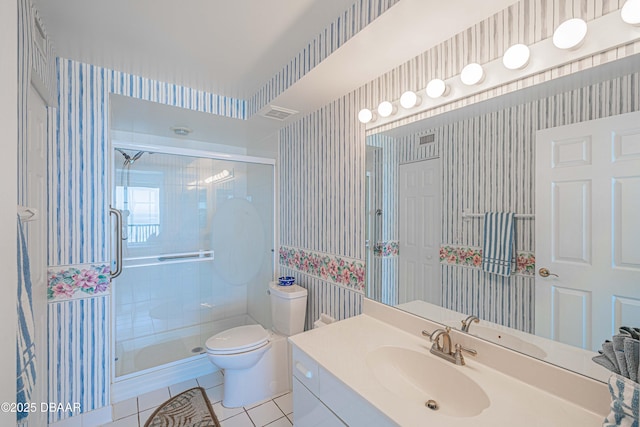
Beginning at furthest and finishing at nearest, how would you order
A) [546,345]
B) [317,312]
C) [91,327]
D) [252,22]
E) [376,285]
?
[317,312] → [91,327] → [376,285] → [252,22] → [546,345]

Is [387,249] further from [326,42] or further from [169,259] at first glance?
[169,259]

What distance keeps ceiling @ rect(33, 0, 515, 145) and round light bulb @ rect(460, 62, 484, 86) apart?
0.20 metres

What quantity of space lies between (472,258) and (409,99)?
2.86 ft

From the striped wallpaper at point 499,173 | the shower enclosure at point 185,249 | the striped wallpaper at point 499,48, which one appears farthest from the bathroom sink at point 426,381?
the shower enclosure at point 185,249

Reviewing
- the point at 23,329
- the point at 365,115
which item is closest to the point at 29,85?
the point at 23,329

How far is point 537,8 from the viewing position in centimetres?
106

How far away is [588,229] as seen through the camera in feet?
3.11

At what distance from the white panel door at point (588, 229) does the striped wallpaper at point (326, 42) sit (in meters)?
0.86

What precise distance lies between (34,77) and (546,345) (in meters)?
2.51

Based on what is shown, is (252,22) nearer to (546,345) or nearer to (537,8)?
(537,8)

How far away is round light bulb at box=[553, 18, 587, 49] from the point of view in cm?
93

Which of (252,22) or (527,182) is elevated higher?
(252,22)

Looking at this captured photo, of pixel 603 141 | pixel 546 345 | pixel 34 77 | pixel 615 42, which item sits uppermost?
pixel 34 77

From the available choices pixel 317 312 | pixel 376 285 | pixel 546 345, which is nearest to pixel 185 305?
pixel 317 312
